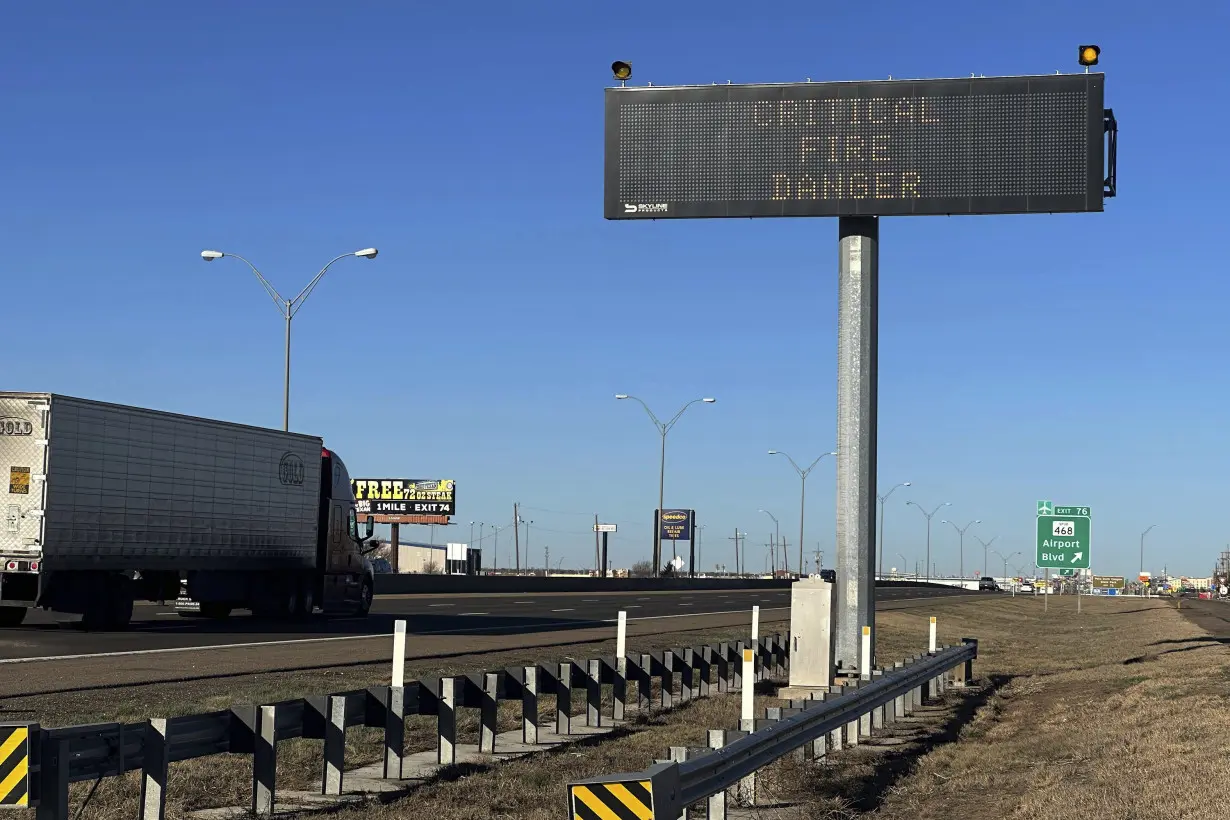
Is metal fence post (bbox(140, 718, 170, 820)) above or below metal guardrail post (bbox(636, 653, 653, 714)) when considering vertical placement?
above

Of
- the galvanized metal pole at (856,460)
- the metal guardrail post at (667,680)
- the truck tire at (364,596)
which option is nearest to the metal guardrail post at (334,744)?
the metal guardrail post at (667,680)

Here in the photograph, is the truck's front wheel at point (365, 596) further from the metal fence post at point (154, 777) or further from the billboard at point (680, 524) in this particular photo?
the billboard at point (680, 524)

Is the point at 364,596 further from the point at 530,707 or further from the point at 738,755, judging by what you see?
the point at 738,755

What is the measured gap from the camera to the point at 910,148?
22641 mm

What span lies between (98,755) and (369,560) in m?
31.6

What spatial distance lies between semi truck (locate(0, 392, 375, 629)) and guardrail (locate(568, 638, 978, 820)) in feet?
52.5

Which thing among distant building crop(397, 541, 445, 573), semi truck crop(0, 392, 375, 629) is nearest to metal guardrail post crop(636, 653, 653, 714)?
semi truck crop(0, 392, 375, 629)

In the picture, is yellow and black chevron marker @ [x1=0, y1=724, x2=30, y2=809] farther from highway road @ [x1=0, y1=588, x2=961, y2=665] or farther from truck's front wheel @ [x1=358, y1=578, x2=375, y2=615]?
truck's front wheel @ [x1=358, y1=578, x2=375, y2=615]

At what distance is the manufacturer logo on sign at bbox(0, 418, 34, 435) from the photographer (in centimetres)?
2628

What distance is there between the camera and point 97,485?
2753 centimetres

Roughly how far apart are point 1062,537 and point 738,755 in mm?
52718

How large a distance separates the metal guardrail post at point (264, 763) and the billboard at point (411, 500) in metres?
131

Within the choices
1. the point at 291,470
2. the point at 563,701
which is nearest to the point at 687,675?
the point at 563,701

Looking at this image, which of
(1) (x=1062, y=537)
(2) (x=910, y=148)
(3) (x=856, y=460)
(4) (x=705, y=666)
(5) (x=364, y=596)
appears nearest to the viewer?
(4) (x=705, y=666)
